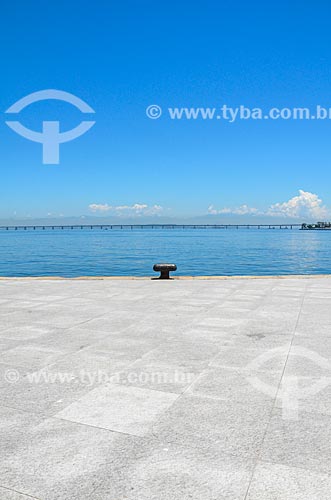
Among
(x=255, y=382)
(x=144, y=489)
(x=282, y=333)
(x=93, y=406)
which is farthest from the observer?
(x=282, y=333)

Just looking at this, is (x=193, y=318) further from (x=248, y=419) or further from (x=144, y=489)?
(x=144, y=489)

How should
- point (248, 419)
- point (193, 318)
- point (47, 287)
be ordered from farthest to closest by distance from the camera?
1. point (47, 287)
2. point (193, 318)
3. point (248, 419)

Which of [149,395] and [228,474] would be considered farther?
[149,395]

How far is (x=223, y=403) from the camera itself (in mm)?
4457

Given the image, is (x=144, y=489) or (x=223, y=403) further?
Result: (x=223, y=403)

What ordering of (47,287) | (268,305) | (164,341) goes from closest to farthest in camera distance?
(164,341) < (268,305) < (47,287)

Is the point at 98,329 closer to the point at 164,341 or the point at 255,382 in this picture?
the point at 164,341

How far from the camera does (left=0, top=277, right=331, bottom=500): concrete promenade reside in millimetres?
3125

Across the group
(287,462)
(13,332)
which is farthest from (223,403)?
(13,332)

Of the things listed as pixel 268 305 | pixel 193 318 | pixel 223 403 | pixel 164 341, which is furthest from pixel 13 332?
pixel 268 305

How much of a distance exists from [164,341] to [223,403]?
2570mm

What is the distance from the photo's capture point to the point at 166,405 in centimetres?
443

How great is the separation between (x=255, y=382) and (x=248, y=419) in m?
1.04

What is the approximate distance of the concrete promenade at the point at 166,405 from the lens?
3125 millimetres
